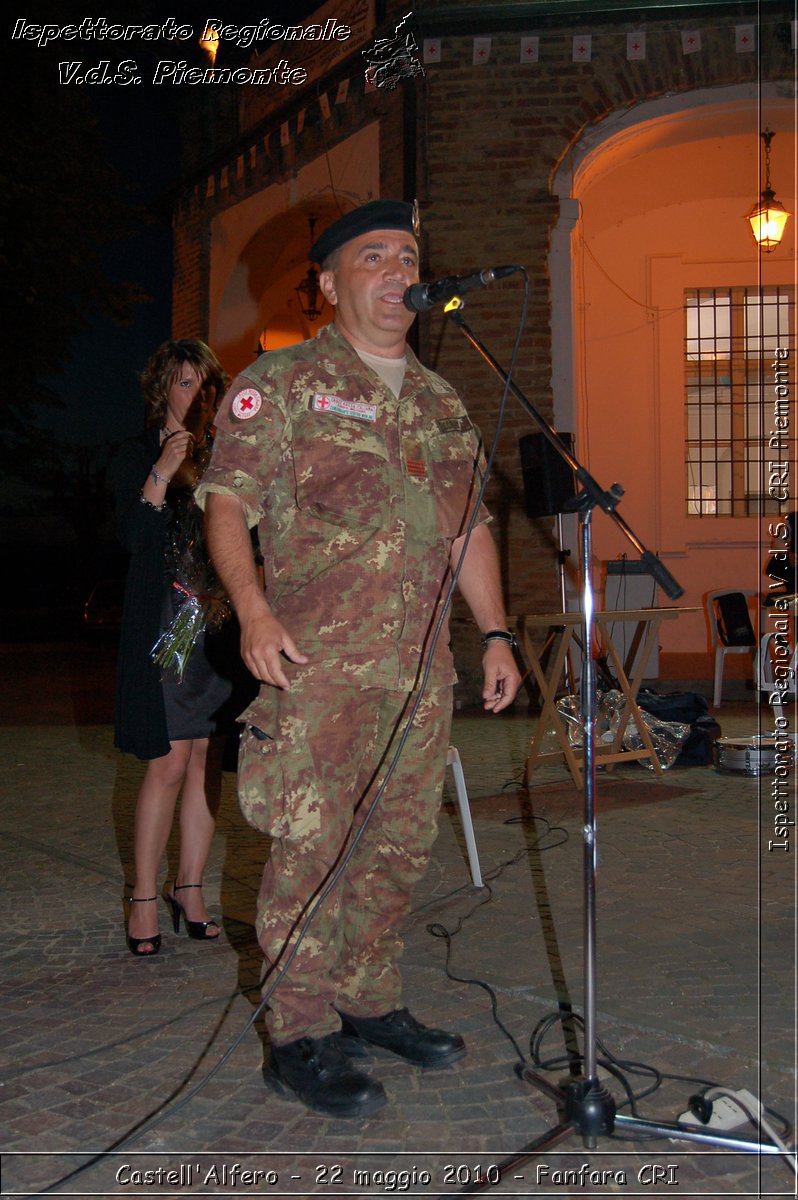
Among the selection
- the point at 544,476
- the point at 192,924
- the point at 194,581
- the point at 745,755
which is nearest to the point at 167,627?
the point at 194,581

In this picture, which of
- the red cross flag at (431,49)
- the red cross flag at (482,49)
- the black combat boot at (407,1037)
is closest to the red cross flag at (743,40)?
the red cross flag at (482,49)

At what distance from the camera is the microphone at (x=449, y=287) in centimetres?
265

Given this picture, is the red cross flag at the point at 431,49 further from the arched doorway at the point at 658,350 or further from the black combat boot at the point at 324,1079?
the black combat boot at the point at 324,1079

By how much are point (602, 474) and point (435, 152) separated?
5136 millimetres

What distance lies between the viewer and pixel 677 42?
1045 cm

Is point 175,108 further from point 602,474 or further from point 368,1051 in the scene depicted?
point 368,1051

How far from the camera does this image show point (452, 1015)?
3.48m

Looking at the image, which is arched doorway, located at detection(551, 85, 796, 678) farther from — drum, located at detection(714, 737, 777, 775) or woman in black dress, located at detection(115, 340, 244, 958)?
woman in black dress, located at detection(115, 340, 244, 958)

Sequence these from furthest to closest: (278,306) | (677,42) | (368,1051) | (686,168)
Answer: (278,306), (686,168), (677,42), (368,1051)

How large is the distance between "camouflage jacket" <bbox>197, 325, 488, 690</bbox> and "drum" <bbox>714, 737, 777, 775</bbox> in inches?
188

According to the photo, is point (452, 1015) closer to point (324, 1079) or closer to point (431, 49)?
point (324, 1079)

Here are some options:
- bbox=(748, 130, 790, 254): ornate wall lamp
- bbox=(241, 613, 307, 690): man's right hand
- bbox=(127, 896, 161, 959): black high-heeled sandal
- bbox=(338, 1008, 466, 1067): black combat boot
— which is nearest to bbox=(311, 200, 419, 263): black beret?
bbox=(241, 613, 307, 690): man's right hand

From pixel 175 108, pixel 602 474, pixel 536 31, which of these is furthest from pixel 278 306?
pixel 536 31

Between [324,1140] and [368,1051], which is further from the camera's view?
[368,1051]
